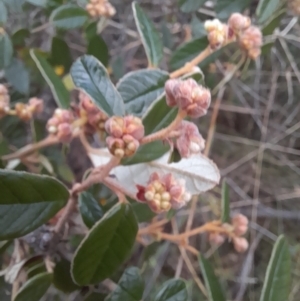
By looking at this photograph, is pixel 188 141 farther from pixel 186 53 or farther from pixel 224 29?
pixel 186 53

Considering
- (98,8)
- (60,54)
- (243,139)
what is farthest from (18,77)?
(243,139)

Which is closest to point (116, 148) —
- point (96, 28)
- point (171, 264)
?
point (96, 28)

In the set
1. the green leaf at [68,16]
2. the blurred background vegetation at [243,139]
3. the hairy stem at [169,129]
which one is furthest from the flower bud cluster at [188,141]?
the blurred background vegetation at [243,139]

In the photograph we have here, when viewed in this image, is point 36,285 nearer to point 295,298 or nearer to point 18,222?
point 18,222

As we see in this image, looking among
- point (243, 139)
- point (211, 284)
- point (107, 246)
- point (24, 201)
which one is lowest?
point (243, 139)

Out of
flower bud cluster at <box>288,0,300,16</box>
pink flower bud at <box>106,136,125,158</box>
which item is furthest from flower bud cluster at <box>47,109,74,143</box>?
flower bud cluster at <box>288,0,300,16</box>

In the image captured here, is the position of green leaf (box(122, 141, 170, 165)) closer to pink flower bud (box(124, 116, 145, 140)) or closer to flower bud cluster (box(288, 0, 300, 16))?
pink flower bud (box(124, 116, 145, 140))

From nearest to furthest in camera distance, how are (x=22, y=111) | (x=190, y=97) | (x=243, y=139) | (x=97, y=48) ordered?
(x=190, y=97) < (x=22, y=111) < (x=97, y=48) < (x=243, y=139)
